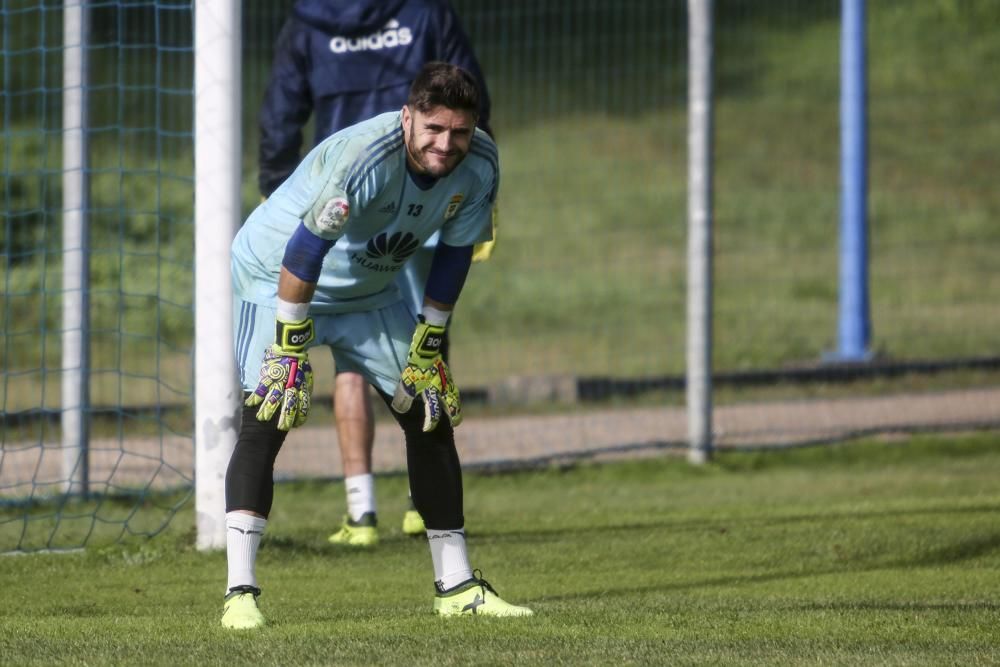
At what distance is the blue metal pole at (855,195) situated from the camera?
1255 centimetres

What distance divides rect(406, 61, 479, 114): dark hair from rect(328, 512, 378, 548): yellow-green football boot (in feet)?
8.59

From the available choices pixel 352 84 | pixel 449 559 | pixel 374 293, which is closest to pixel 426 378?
pixel 374 293

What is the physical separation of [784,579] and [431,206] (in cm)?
222

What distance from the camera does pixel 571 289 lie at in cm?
1770

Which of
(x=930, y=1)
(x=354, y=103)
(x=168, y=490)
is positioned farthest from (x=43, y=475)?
(x=930, y=1)

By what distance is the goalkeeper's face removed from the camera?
4.86 metres

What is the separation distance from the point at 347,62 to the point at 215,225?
108cm

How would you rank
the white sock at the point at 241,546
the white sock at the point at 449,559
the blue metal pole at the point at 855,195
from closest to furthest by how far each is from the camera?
the white sock at the point at 241,546, the white sock at the point at 449,559, the blue metal pole at the point at 855,195

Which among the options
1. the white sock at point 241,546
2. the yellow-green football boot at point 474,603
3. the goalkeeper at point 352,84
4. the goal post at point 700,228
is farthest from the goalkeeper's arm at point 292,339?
the goal post at point 700,228

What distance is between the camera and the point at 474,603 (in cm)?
523

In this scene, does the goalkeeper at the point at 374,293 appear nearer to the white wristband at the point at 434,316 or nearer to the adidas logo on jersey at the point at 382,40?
the white wristband at the point at 434,316

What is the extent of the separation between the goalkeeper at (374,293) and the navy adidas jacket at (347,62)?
198 centimetres

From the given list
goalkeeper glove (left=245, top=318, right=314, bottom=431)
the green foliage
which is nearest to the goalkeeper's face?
goalkeeper glove (left=245, top=318, right=314, bottom=431)

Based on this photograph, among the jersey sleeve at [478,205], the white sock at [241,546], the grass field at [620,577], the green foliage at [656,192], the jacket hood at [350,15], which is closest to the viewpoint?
the grass field at [620,577]
